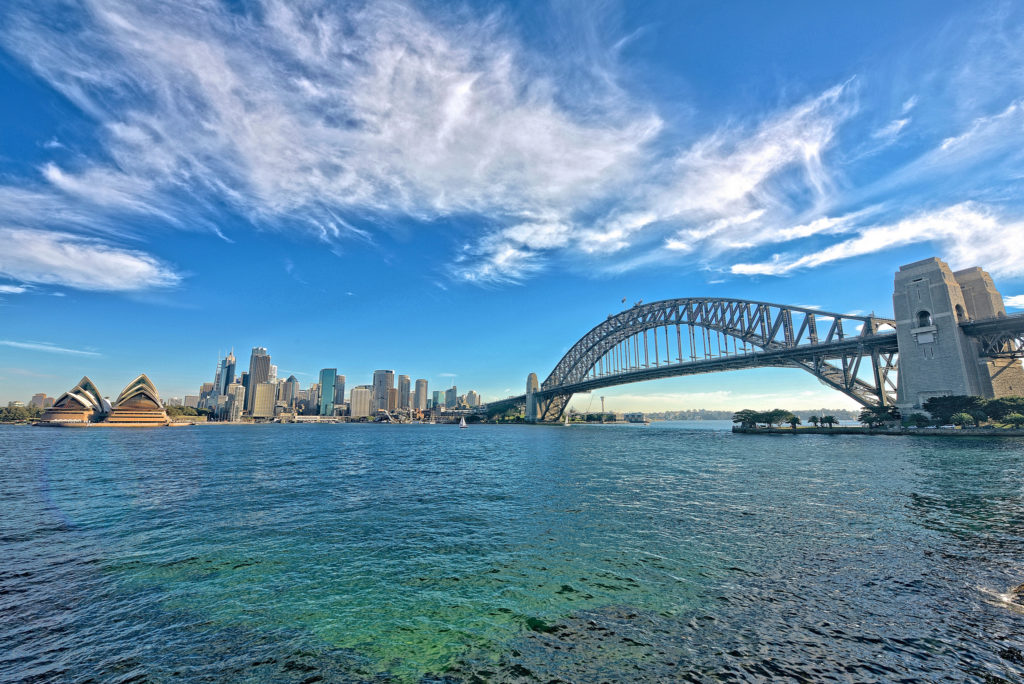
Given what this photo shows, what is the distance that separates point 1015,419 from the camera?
49.9 meters

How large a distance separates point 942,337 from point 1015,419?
1236 cm

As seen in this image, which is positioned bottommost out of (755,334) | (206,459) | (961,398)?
(206,459)

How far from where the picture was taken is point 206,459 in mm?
39406

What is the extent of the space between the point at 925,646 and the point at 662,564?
521cm

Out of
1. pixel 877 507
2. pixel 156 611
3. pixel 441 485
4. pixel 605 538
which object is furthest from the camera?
pixel 441 485

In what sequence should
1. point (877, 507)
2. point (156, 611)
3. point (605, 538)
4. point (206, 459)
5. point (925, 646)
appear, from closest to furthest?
1. point (925, 646)
2. point (156, 611)
3. point (605, 538)
4. point (877, 507)
5. point (206, 459)

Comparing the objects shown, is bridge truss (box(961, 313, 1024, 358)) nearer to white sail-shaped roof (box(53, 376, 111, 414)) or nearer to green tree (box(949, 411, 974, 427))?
green tree (box(949, 411, 974, 427))

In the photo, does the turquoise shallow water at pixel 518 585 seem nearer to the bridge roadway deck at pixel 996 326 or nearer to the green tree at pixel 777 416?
the bridge roadway deck at pixel 996 326

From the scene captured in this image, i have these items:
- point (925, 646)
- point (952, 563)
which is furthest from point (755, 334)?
point (925, 646)

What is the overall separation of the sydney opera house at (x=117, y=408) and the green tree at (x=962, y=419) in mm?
162839

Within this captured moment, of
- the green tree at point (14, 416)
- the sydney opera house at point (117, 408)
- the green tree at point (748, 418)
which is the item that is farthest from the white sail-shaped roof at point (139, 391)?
the green tree at point (748, 418)

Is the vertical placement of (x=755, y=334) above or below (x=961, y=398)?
above

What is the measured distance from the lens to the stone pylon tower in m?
56.5

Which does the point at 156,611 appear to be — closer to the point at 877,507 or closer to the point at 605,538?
the point at 605,538
